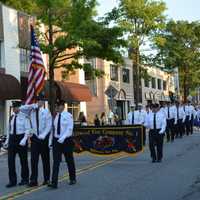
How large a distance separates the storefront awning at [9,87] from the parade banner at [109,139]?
1299 cm

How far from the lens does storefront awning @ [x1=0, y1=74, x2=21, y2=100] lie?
104 feet

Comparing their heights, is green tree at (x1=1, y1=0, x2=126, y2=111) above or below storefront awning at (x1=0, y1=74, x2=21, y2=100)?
above

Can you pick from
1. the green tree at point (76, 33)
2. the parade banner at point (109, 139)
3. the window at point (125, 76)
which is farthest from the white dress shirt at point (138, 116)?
the window at point (125, 76)

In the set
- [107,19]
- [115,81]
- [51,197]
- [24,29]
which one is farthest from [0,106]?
[115,81]

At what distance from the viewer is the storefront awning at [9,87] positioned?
104 feet

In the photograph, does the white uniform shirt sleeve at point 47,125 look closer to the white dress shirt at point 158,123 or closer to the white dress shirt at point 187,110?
the white dress shirt at point 158,123

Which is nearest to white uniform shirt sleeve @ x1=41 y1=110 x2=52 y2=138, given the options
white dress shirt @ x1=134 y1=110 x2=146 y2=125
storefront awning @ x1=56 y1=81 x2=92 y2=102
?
white dress shirt @ x1=134 y1=110 x2=146 y2=125

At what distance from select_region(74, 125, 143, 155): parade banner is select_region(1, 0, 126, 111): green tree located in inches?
539

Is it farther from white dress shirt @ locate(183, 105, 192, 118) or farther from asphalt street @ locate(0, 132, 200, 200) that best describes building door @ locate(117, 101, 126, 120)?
asphalt street @ locate(0, 132, 200, 200)

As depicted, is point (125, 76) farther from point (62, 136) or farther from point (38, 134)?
point (62, 136)

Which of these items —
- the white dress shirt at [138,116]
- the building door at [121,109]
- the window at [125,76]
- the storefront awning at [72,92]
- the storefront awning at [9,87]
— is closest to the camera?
the white dress shirt at [138,116]

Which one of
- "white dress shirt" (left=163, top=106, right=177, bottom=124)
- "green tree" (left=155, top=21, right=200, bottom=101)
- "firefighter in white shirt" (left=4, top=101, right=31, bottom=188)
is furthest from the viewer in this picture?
"green tree" (left=155, top=21, right=200, bottom=101)

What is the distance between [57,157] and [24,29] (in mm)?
24792

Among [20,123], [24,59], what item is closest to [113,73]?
[24,59]
